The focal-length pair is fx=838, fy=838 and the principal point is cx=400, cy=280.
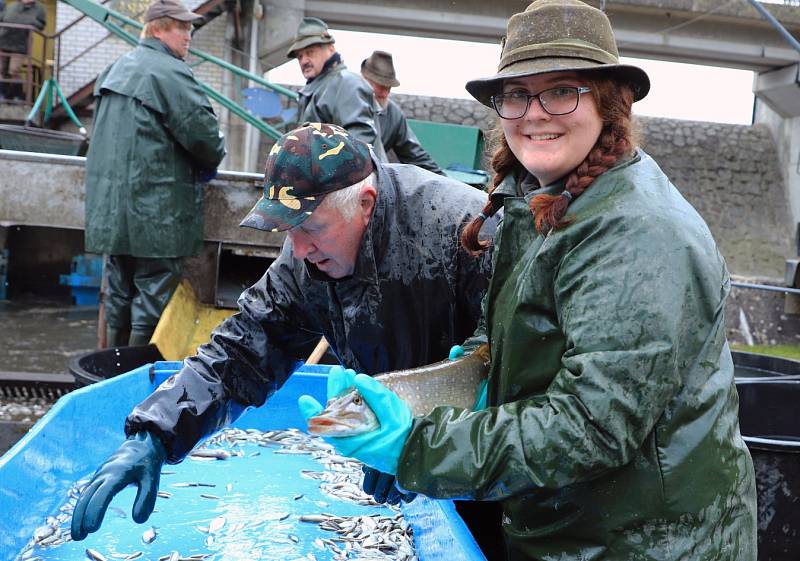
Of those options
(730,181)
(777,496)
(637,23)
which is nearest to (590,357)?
(777,496)

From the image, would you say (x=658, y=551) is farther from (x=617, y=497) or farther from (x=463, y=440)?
(x=463, y=440)

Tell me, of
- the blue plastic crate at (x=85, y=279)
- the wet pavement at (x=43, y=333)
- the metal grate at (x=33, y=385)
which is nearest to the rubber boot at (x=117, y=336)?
the metal grate at (x=33, y=385)

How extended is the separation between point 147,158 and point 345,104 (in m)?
1.39

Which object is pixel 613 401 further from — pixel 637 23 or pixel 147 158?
pixel 637 23

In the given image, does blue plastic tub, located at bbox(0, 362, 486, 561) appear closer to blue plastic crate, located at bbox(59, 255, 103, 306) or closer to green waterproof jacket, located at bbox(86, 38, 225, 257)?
green waterproof jacket, located at bbox(86, 38, 225, 257)

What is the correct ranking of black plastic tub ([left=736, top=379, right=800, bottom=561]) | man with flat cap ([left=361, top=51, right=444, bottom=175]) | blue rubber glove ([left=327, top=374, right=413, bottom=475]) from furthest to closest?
man with flat cap ([left=361, top=51, right=444, bottom=175]) < black plastic tub ([left=736, top=379, right=800, bottom=561]) < blue rubber glove ([left=327, top=374, right=413, bottom=475])

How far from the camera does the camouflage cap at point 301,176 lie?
2340 mm

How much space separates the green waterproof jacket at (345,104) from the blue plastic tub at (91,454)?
210cm

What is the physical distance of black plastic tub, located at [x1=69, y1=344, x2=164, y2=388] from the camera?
4.48 m

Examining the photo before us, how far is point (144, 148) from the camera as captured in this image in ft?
18.6

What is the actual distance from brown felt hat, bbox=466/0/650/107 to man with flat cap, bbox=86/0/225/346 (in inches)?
169

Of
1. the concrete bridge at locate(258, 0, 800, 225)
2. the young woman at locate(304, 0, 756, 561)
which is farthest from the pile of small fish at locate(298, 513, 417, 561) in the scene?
the concrete bridge at locate(258, 0, 800, 225)

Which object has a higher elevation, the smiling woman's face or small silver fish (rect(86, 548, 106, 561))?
the smiling woman's face

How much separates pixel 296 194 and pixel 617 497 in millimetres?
1207
